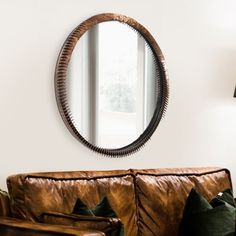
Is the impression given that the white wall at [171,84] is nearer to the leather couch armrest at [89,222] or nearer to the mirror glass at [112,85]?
the mirror glass at [112,85]

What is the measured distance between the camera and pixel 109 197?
8.99 ft

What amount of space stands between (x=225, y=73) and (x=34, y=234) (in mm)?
2091

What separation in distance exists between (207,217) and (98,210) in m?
0.56

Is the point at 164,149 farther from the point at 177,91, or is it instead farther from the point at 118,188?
the point at 118,188

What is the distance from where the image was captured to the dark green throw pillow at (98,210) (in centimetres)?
245

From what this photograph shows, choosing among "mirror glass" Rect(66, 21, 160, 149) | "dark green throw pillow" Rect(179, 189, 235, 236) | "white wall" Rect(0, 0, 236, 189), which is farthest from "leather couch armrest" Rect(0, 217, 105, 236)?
"mirror glass" Rect(66, 21, 160, 149)

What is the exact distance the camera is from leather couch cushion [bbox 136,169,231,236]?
9.28ft

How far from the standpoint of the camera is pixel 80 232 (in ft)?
6.59

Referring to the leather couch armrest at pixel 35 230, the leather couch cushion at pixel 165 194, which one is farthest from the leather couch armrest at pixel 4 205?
the leather couch cushion at pixel 165 194

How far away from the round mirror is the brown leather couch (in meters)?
0.34

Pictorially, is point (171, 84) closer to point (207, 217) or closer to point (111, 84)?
point (111, 84)

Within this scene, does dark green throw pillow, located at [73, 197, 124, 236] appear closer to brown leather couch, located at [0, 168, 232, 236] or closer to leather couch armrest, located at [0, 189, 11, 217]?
brown leather couch, located at [0, 168, 232, 236]

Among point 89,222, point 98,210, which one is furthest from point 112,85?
point 89,222

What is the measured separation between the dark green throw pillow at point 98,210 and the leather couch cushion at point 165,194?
0.35 metres
